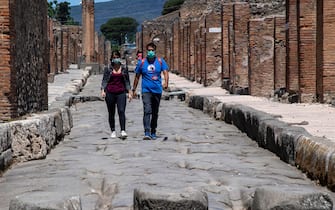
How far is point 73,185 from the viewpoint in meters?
6.86

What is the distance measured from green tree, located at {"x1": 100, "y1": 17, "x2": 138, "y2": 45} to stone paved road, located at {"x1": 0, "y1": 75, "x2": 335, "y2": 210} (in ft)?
438

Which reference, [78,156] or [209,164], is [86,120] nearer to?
[78,156]

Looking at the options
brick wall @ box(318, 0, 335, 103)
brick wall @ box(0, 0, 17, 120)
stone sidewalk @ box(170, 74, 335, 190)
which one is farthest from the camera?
brick wall @ box(318, 0, 335, 103)

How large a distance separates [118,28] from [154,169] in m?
140

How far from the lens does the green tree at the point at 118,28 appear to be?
145 metres

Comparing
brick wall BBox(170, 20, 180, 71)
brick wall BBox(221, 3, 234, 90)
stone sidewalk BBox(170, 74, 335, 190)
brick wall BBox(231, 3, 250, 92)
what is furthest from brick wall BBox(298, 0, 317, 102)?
brick wall BBox(170, 20, 180, 71)

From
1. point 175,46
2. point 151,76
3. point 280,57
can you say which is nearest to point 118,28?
point 175,46

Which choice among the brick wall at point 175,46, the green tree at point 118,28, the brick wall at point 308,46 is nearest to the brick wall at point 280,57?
the brick wall at point 308,46

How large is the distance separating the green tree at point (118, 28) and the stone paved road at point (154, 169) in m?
133

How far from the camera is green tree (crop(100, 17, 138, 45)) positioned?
145 meters

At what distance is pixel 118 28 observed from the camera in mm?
146125

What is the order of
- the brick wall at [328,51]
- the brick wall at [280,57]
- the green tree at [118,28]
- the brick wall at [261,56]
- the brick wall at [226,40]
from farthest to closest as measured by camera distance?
the green tree at [118,28]
the brick wall at [226,40]
the brick wall at [261,56]
the brick wall at [280,57]
the brick wall at [328,51]

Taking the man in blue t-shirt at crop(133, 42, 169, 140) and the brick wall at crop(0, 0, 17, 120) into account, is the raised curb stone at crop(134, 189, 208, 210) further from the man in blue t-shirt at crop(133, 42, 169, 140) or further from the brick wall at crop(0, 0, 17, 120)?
the man in blue t-shirt at crop(133, 42, 169, 140)

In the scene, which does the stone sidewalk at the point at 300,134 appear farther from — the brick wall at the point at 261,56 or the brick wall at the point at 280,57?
the brick wall at the point at 261,56
